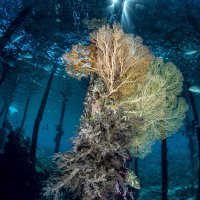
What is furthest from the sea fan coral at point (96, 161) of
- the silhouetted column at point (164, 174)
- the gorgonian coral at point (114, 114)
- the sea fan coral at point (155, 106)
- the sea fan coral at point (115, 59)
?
the silhouetted column at point (164, 174)

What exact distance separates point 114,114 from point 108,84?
1.02m

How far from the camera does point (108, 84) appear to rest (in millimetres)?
6520

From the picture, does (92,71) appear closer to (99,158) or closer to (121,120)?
(121,120)

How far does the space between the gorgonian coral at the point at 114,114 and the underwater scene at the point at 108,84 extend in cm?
2

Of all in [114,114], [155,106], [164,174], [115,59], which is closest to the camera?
[114,114]

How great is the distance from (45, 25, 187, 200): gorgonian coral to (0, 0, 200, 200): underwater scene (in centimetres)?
2

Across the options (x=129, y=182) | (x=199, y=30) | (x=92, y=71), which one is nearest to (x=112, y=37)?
(x=92, y=71)

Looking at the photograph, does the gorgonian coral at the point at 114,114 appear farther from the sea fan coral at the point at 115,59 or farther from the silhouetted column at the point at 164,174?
the silhouetted column at the point at 164,174

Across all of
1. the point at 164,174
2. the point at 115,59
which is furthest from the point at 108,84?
the point at 164,174

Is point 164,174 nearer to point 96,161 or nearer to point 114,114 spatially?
point 114,114

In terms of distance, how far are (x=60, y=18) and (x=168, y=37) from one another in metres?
7.13

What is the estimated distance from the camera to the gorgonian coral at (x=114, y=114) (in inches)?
217

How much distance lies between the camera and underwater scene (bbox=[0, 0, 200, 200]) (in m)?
5.64

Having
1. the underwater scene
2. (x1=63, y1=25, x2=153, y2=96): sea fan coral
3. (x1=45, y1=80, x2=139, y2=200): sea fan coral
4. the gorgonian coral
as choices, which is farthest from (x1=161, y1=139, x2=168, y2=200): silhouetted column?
(x1=45, y1=80, x2=139, y2=200): sea fan coral
